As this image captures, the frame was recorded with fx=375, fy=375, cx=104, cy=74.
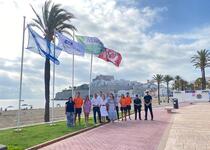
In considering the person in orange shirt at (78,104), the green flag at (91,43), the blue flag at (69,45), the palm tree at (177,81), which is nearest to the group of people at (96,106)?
the person in orange shirt at (78,104)

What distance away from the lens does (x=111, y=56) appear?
28672mm

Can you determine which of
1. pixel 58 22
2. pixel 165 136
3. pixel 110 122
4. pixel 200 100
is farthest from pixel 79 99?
pixel 200 100

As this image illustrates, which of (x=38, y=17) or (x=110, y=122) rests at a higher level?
(x=38, y=17)

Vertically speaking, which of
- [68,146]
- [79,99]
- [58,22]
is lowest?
[68,146]

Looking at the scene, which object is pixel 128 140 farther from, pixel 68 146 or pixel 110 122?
pixel 110 122

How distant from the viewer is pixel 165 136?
14.3 meters

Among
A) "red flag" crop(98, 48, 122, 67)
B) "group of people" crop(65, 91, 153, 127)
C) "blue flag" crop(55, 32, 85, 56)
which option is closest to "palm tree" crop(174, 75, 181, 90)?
"red flag" crop(98, 48, 122, 67)

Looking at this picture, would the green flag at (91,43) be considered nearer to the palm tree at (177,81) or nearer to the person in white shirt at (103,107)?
the person in white shirt at (103,107)

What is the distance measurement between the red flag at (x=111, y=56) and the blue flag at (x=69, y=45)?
3803mm

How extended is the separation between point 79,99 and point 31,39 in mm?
4087

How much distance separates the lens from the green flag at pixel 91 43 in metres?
25.9

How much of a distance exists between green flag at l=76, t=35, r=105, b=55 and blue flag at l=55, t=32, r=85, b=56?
62.0 inches

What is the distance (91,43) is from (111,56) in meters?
2.82

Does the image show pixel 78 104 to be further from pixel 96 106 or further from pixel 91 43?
pixel 91 43
